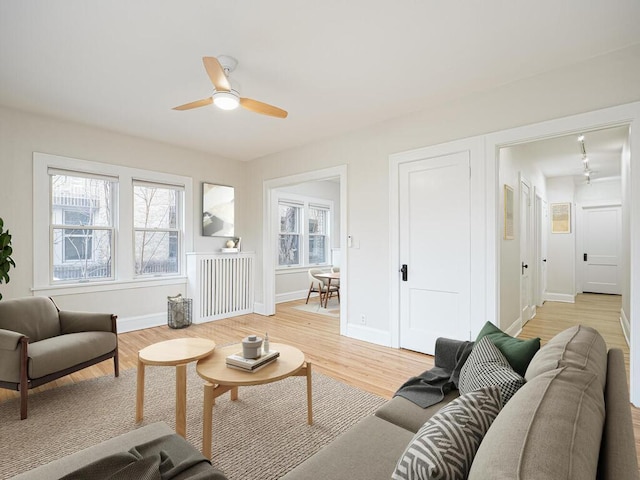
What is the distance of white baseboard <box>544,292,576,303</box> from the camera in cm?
689

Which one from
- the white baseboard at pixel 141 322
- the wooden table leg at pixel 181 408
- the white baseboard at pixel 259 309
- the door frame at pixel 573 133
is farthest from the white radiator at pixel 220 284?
the door frame at pixel 573 133

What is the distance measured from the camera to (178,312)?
4770 mm

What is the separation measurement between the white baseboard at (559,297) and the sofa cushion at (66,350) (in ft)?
25.9

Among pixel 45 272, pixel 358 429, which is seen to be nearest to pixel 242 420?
pixel 358 429

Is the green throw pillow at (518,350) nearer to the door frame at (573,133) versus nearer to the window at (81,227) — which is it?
the door frame at (573,133)

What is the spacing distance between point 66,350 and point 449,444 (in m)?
2.92

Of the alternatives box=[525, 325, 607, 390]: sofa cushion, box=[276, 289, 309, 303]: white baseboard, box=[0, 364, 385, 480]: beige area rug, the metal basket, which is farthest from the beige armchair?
box=[276, 289, 309, 303]: white baseboard

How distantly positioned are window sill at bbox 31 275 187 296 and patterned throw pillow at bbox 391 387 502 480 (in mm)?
4534

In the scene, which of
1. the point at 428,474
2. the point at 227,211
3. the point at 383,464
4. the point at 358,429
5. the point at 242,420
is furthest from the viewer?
the point at 227,211

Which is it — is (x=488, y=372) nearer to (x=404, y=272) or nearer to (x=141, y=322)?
(x=404, y=272)

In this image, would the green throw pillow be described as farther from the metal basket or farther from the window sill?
the window sill

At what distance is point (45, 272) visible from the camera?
3900mm

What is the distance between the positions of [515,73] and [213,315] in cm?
488

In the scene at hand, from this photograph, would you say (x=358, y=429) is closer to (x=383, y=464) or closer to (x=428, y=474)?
(x=383, y=464)
